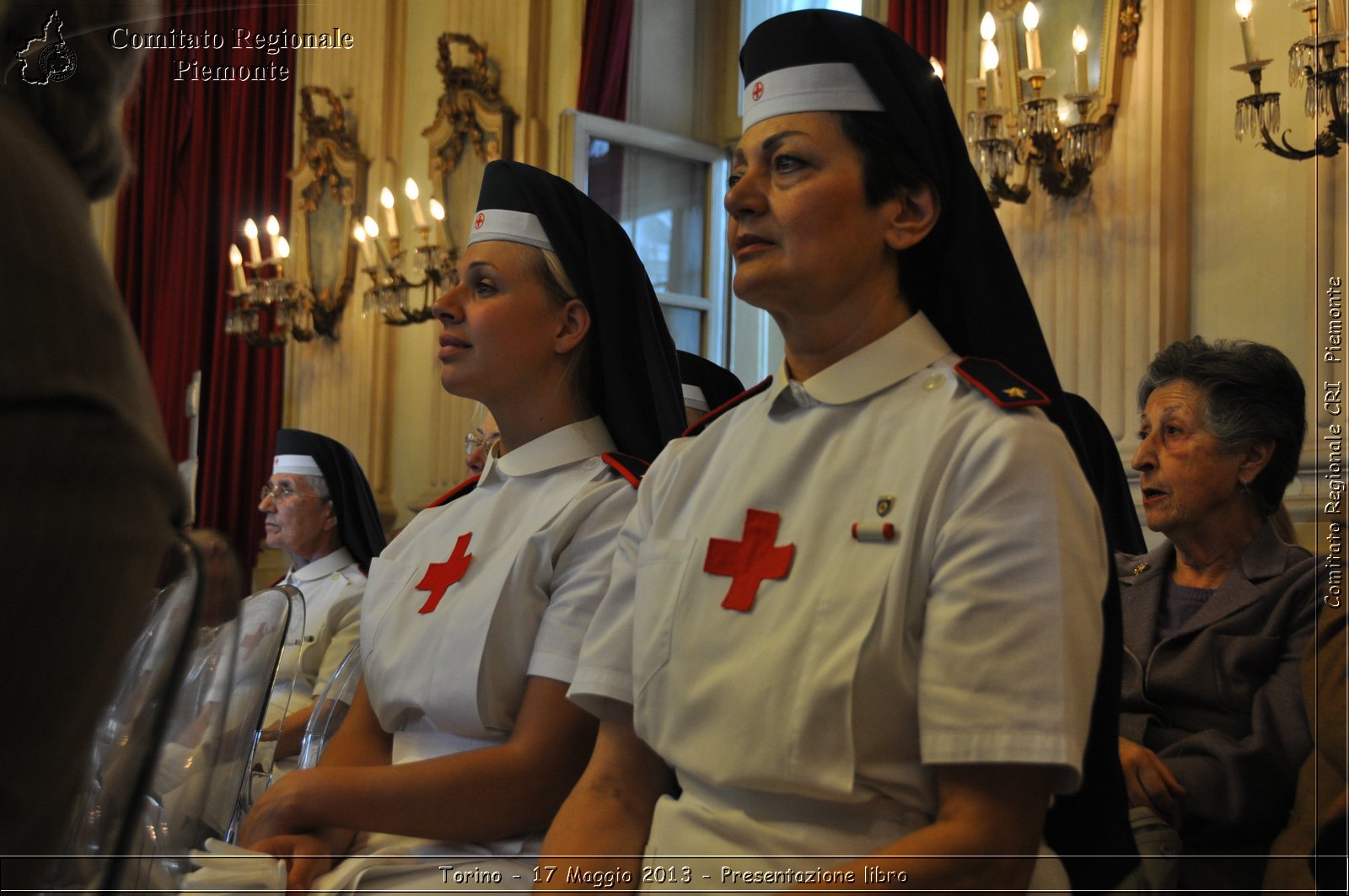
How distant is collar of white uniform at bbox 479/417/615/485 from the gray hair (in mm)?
1293

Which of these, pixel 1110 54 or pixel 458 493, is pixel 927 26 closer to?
pixel 1110 54

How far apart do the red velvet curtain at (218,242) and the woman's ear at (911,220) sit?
7.06 meters

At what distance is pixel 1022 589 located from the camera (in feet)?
4.59

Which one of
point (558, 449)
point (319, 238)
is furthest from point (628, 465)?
point (319, 238)

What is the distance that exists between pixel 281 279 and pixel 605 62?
90.0 inches

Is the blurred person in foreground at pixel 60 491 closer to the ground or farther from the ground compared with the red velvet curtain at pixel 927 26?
closer to the ground

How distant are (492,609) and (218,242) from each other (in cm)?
705

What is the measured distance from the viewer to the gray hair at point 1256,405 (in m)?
2.65

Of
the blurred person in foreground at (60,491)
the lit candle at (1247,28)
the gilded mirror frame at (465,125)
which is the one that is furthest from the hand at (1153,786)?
the gilded mirror frame at (465,125)

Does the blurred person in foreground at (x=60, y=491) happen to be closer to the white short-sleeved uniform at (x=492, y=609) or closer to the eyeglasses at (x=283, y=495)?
the white short-sleeved uniform at (x=492, y=609)

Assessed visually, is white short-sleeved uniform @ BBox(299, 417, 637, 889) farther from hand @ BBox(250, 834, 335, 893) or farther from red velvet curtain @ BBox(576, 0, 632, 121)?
red velvet curtain @ BBox(576, 0, 632, 121)

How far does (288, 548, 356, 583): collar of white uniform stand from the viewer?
18.1 ft

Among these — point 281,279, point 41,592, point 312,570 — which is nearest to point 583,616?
point 41,592

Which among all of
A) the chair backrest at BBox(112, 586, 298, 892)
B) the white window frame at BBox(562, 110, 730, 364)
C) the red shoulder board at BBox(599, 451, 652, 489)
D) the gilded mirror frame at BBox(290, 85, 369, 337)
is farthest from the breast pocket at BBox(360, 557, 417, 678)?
the gilded mirror frame at BBox(290, 85, 369, 337)
